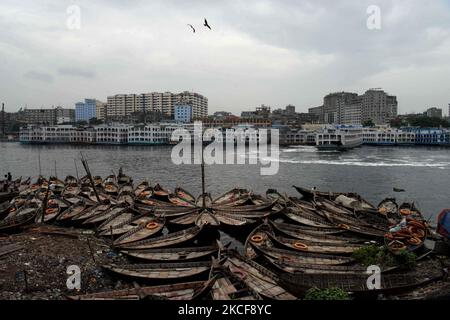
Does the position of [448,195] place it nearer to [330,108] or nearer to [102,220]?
[102,220]

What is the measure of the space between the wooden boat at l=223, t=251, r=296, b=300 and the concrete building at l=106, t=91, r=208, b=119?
152360mm

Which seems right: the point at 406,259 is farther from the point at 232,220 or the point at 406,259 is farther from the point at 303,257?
the point at 232,220

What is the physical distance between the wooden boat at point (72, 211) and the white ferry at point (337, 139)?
76587 millimetres

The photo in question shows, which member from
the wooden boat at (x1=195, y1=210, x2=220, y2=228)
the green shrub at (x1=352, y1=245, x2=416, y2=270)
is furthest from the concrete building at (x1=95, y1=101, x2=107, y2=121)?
the green shrub at (x1=352, y1=245, x2=416, y2=270)

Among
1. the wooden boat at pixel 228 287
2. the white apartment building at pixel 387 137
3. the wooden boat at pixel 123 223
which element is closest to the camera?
the wooden boat at pixel 228 287

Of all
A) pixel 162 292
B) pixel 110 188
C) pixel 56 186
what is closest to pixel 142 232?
pixel 162 292

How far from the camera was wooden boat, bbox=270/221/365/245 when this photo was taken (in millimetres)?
17109

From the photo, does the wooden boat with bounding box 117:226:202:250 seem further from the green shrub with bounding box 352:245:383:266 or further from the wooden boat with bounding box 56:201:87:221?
the green shrub with bounding box 352:245:383:266

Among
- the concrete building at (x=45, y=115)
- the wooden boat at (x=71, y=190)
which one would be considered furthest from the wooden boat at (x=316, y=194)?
the concrete building at (x=45, y=115)

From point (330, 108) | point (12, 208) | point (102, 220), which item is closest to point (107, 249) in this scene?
point (102, 220)

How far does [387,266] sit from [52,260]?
41.2 feet

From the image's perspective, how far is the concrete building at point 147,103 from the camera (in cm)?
16638

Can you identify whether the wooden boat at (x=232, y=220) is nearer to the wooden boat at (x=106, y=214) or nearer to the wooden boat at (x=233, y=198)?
the wooden boat at (x=233, y=198)

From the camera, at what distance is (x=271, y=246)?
54.0 ft
